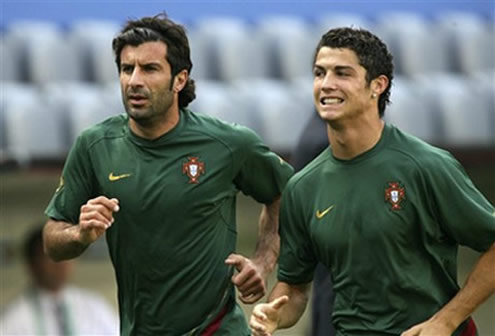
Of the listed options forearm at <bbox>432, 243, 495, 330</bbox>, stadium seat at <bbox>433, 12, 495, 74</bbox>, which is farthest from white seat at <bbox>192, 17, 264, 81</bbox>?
forearm at <bbox>432, 243, 495, 330</bbox>

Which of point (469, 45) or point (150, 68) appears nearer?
point (150, 68)

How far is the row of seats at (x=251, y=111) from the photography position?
8.03m

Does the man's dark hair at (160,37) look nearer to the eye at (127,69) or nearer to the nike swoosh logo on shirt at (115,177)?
the eye at (127,69)

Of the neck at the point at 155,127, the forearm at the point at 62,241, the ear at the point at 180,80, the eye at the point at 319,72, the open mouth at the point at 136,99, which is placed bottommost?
the forearm at the point at 62,241

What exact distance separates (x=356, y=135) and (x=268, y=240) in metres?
0.71

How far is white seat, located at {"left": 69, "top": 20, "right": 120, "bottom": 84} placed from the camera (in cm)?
922

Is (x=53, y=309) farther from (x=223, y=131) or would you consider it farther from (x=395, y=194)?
(x=395, y=194)

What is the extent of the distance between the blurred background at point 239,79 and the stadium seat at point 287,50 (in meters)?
0.01

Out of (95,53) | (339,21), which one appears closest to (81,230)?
(95,53)

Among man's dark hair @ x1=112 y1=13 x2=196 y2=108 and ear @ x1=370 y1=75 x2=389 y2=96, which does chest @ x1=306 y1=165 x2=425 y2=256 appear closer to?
ear @ x1=370 y1=75 x2=389 y2=96

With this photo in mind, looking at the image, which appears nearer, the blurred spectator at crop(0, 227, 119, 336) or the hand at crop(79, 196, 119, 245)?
the hand at crop(79, 196, 119, 245)

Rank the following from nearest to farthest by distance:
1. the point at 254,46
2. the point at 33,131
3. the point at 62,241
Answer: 1. the point at 62,241
2. the point at 33,131
3. the point at 254,46

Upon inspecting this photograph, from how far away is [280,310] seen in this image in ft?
13.7

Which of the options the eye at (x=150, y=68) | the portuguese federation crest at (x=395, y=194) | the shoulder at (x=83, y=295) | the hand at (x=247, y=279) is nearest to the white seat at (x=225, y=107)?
the shoulder at (x=83, y=295)
